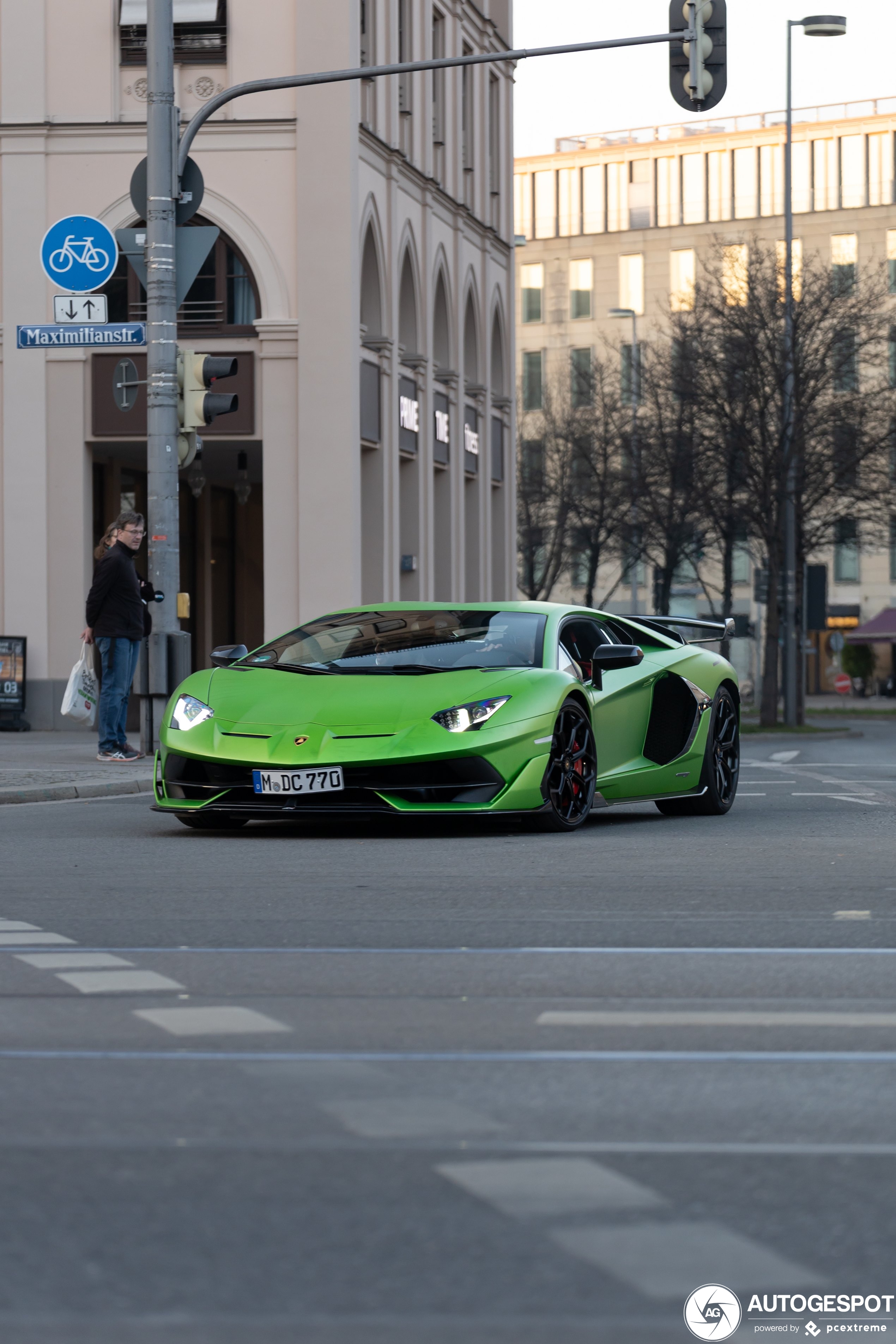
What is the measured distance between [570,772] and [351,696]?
129 centimetres

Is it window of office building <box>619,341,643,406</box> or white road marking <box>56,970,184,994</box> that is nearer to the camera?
white road marking <box>56,970,184,994</box>

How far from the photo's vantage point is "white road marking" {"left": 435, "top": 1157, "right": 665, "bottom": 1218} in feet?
12.3

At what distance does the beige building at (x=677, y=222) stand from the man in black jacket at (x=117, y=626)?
6398cm

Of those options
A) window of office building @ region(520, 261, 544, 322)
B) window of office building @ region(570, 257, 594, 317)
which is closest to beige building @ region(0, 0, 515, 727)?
window of office building @ region(570, 257, 594, 317)

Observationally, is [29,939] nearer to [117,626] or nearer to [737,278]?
[117,626]

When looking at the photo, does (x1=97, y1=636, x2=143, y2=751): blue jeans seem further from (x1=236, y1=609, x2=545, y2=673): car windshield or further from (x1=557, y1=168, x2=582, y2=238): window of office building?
(x1=557, y1=168, x2=582, y2=238): window of office building

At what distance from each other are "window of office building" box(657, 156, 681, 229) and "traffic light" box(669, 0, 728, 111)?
233 ft

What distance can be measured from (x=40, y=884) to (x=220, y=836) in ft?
7.91

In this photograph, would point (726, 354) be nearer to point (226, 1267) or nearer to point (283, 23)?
point (283, 23)

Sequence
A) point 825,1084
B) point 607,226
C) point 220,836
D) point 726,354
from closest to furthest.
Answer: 1. point 825,1084
2. point 220,836
3. point 726,354
4. point 607,226

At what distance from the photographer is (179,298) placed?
729 inches

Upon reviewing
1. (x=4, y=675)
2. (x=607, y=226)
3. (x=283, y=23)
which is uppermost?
(x=607, y=226)

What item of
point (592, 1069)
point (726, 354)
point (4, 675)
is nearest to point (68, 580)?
point (4, 675)

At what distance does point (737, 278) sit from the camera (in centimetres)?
4125
